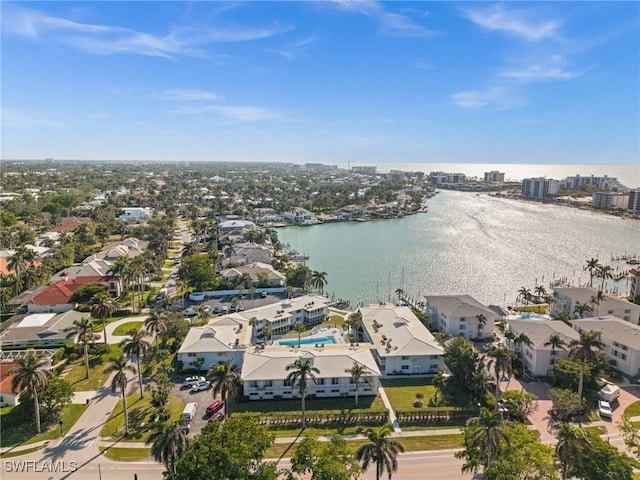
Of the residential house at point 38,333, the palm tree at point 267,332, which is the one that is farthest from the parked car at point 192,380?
the residential house at point 38,333

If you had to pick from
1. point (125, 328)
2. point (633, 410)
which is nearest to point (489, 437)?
point (633, 410)

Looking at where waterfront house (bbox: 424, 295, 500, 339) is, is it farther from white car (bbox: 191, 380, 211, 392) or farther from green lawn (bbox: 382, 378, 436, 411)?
A: white car (bbox: 191, 380, 211, 392)

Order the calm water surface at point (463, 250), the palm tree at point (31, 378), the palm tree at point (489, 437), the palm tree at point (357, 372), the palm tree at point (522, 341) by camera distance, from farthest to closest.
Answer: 1. the calm water surface at point (463, 250)
2. the palm tree at point (522, 341)
3. the palm tree at point (357, 372)
4. the palm tree at point (31, 378)
5. the palm tree at point (489, 437)

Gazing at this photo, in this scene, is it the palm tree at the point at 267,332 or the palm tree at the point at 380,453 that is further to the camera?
the palm tree at the point at 267,332

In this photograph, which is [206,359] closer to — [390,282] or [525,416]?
[525,416]

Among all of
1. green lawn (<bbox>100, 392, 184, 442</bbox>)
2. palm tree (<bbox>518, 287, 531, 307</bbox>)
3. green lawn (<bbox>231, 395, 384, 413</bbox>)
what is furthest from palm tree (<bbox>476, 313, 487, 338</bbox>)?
green lawn (<bbox>100, 392, 184, 442</bbox>)

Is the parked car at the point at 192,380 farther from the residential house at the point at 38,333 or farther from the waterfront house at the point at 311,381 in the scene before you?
the residential house at the point at 38,333
